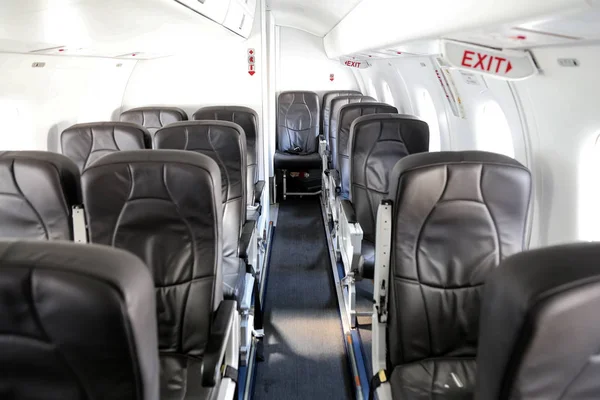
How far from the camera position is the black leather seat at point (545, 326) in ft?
2.83

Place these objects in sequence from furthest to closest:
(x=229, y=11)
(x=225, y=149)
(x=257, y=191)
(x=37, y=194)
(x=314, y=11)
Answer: (x=314, y=11)
(x=257, y=191)
(x=229, y=11)
(x=225, y=149)
(x=37, y=194)

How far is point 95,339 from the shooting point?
97cm

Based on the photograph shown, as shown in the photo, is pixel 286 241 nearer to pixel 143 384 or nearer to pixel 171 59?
pixel 171 59

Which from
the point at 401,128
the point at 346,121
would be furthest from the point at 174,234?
the point at 346,121

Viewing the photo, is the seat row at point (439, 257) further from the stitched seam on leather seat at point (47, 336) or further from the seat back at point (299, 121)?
the seat back at point (299, 121)

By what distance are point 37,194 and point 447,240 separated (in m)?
2.03

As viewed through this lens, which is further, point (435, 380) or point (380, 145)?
point (380, 145)

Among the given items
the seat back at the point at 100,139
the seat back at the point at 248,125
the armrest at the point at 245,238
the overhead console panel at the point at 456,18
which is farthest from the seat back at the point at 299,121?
the seat back at the point at 100,139

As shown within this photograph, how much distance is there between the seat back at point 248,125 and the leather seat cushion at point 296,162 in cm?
270

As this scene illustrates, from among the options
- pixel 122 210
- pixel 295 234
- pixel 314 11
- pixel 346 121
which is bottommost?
pixel 295 234

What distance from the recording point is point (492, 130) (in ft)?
13.3

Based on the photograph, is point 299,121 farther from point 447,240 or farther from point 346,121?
point 447,240

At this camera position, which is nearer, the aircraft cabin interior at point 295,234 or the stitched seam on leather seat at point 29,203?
the aircraft cabin interior at point 295,234

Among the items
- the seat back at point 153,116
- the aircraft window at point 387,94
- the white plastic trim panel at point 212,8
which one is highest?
the white plastic trim panel at point 212,8
